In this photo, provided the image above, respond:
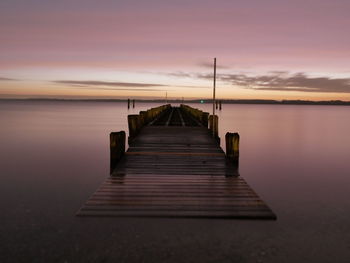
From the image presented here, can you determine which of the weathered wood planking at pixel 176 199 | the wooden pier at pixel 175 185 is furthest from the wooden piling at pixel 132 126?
the weathered wood planking at pixel 176 199

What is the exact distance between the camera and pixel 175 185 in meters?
8.24

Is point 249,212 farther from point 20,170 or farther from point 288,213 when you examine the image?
point 20,170

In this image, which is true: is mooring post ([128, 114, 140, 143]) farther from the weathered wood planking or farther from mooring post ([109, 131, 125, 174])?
the weathered wood planking

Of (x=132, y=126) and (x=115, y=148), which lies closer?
(x=115, y=148)

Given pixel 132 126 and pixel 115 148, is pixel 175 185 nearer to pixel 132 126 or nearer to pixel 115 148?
pixel 115 148

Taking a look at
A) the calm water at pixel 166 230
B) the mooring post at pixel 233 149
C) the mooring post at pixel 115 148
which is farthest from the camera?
the mooring post at pixel 233 149

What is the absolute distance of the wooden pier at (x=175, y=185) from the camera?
6.74m

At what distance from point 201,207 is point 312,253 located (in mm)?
2428

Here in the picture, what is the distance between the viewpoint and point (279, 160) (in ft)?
62.1

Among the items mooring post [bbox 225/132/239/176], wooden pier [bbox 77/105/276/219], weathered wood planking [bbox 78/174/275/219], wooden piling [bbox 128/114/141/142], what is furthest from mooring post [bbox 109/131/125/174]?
mooring post [bbox 225/132/239/176]

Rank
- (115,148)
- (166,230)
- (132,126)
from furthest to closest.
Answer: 1. (132,126)
2. (115,148)
3. (166,230)

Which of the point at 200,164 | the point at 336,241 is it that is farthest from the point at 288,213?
the point at 200,164

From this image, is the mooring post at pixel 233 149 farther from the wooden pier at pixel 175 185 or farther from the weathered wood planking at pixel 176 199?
the weathered wood planking at pixel 176 199

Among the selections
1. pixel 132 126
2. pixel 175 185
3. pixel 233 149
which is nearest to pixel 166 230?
pixel 175 185
